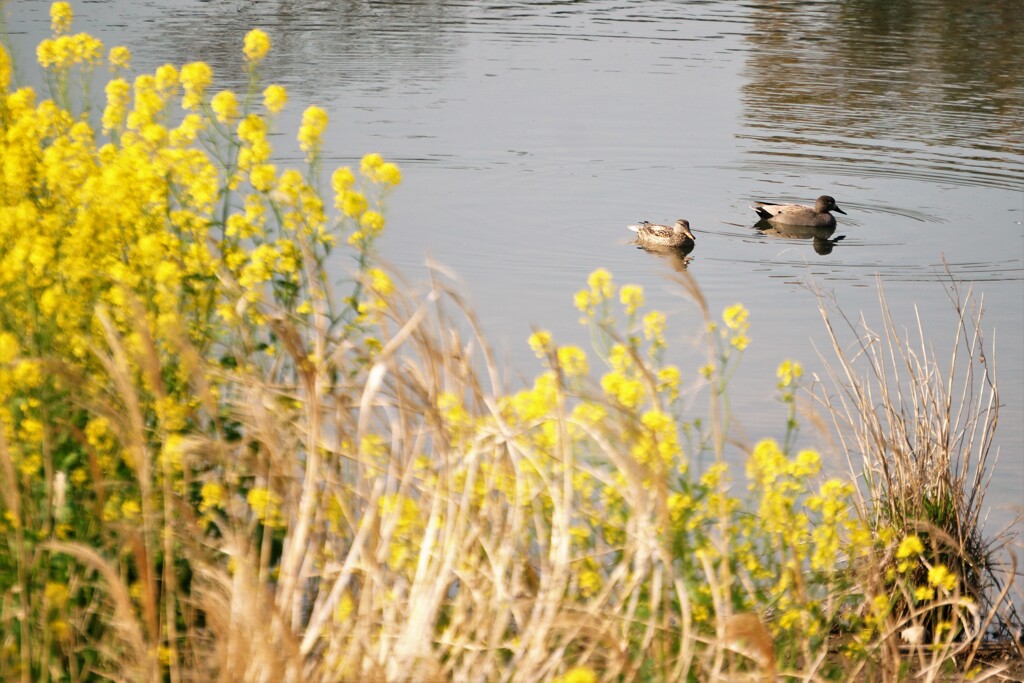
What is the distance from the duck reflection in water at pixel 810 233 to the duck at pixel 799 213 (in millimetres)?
35

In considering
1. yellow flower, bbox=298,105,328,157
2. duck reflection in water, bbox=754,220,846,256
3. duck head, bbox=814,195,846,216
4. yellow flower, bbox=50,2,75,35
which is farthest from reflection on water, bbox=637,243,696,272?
yellow flower, bbox=298,105,328,157

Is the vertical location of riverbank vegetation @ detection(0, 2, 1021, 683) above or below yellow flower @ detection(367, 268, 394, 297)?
below

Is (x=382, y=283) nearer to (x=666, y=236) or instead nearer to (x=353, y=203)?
(x=353, y=203)

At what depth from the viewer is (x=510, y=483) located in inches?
157

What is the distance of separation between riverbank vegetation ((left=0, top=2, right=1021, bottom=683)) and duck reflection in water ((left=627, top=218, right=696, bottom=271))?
624 centimetres

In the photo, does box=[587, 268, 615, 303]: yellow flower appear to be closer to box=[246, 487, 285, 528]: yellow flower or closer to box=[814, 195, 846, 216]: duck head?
box=[246, 487, 285, 528]: yellow flower

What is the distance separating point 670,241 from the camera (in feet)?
39.3

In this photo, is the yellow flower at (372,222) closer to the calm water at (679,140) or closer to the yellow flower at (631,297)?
the calm water at (679,140)

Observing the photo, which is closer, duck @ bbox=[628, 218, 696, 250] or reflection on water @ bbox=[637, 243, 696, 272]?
reflection on water @ bbox=[637, 243, 696, 272]

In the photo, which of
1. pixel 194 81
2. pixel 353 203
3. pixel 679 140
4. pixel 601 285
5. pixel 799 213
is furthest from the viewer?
pixel 679 140

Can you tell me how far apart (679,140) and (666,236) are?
4.92m

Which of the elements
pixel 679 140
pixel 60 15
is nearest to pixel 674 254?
pixel 679 140

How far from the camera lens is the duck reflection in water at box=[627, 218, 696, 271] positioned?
11.9 m

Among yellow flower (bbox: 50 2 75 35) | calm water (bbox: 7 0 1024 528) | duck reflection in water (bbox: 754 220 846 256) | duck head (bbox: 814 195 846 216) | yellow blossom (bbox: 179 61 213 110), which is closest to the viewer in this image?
yellow blossom (bbox: 179 61 213 110)
